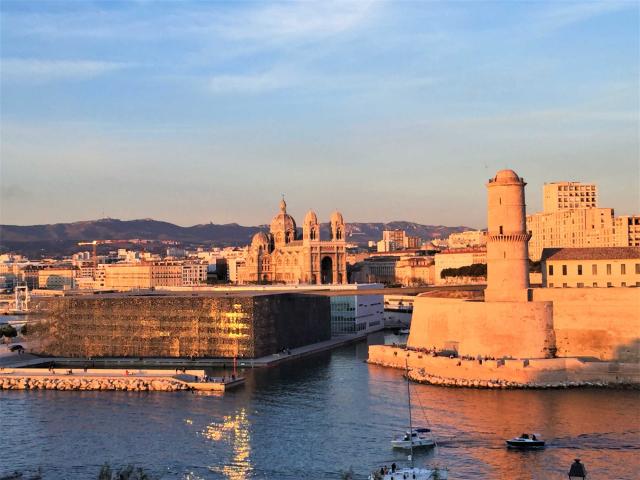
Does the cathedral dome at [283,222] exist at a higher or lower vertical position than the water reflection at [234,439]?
higher

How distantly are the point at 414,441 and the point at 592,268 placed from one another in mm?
23976

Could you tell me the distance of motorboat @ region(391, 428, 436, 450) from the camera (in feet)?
117

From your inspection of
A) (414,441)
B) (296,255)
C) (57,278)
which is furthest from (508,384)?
(57,278)

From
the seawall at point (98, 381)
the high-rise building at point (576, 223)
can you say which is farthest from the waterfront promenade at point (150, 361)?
the high-rise building at point (576, 223)

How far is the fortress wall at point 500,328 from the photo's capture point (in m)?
52.3

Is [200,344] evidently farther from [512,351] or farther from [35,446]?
[35,446]

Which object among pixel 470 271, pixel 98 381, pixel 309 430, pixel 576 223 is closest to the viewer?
pixel 309 430

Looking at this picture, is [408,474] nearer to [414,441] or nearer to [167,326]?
[414,441]

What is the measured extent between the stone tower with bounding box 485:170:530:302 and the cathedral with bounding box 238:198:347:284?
6951 cm

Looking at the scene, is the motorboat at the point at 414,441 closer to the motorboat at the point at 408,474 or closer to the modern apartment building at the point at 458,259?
the motorboat at the point at 408,474

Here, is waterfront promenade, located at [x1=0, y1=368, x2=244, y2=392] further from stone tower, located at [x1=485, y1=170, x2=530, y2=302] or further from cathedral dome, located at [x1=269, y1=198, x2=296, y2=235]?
cathedral dome, located at [x1=269, y1=198, x2=296, y2=235]

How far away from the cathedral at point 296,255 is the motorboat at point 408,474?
90637 millimetres

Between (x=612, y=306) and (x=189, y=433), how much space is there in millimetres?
23951

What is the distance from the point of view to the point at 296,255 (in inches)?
5030
